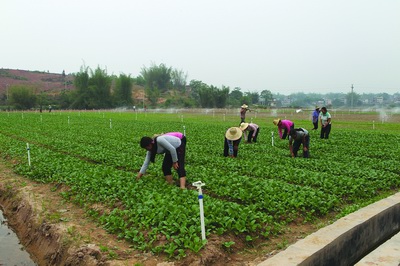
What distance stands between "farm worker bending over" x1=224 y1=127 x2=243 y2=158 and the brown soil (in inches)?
249

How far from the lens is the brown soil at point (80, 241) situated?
19.1 feet

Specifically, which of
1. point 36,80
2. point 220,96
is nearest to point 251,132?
point 220,96

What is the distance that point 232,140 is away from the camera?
1384 centimetres

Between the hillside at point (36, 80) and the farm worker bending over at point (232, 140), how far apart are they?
11079cm

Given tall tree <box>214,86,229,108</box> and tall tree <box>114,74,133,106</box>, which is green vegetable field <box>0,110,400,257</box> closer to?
tall tree <box>214,86,229,108</box>

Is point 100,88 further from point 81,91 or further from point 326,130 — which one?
point 326,130

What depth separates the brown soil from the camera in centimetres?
582

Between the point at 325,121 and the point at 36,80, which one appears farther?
the point at 36,80

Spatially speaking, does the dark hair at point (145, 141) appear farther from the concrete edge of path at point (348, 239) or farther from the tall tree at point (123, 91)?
the tall tree at point (123, 91)

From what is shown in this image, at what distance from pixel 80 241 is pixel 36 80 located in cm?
14579

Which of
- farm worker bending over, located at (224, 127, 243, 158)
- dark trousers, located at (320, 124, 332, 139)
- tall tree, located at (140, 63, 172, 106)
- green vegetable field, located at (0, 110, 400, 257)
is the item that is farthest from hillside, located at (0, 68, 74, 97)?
green vegetable field, located at (0, 110, 400, 257)

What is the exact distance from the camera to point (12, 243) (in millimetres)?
8148

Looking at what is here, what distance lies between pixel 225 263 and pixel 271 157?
8.64 metres

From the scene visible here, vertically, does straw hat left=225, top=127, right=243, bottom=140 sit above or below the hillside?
below
